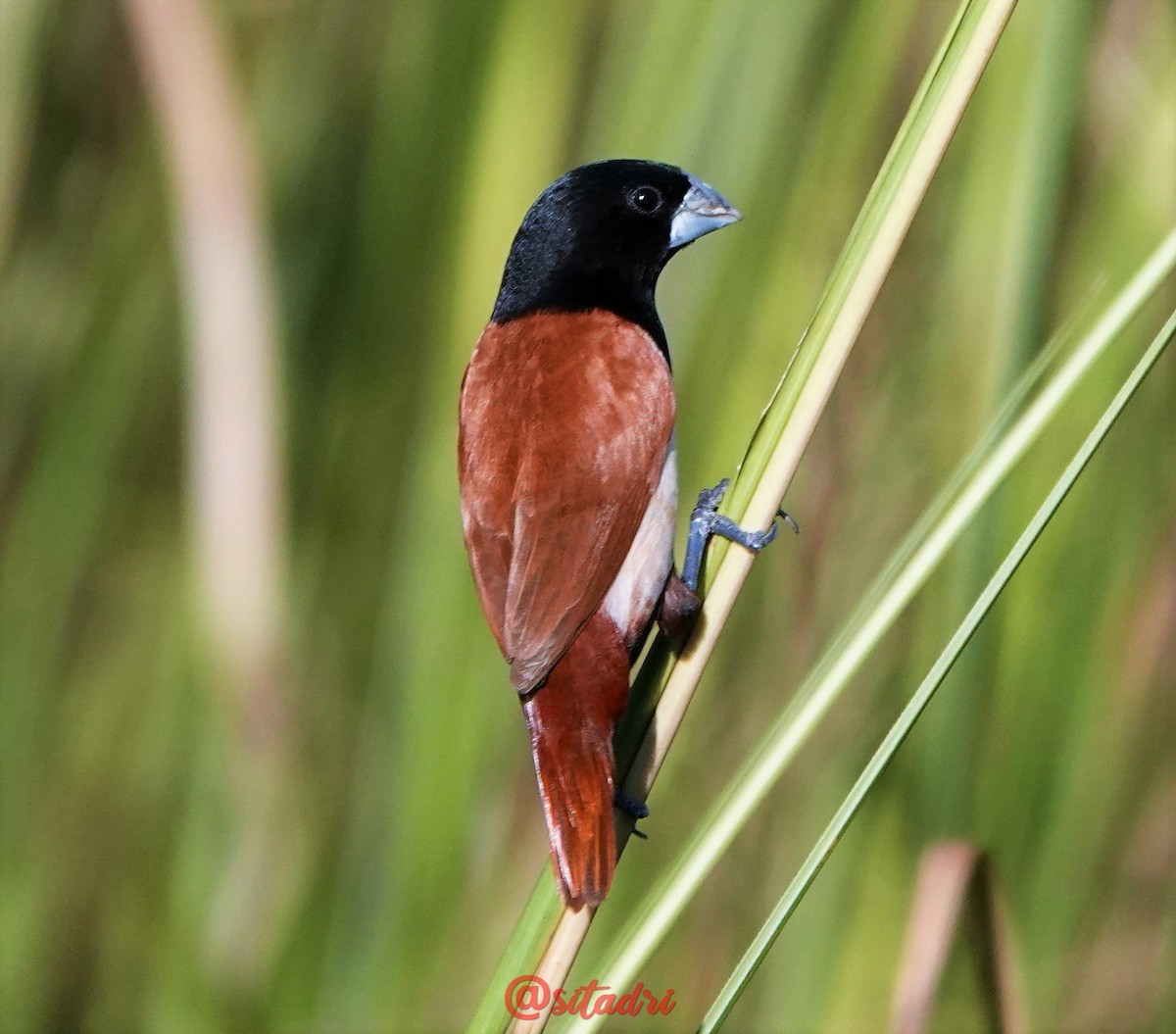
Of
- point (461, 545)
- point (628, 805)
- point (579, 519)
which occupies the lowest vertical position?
point (628, 805)

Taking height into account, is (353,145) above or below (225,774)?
above

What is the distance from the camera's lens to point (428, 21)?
1.68 metres

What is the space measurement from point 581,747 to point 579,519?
322mm

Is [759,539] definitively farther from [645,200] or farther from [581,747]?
[645,200]

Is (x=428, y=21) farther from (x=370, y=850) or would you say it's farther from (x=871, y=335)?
(x=370, y=850)

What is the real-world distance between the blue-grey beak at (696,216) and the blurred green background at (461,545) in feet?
0.18

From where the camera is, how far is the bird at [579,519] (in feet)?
5.19

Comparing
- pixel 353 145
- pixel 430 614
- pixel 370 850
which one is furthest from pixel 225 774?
pixel 353 145

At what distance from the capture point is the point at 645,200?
2195 millimetres

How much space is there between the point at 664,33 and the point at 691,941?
140 cm

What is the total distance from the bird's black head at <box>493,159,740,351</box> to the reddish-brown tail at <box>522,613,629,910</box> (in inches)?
25.9

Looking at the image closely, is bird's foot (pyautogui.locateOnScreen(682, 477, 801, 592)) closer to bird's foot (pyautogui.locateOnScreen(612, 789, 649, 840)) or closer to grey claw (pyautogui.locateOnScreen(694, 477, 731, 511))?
grey claw (pyautogui.locateOnScreen(694, 477, 731, 511))

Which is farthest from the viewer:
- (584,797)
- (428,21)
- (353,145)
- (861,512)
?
(353,145)

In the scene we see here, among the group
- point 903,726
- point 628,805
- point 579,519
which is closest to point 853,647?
point 903,726
